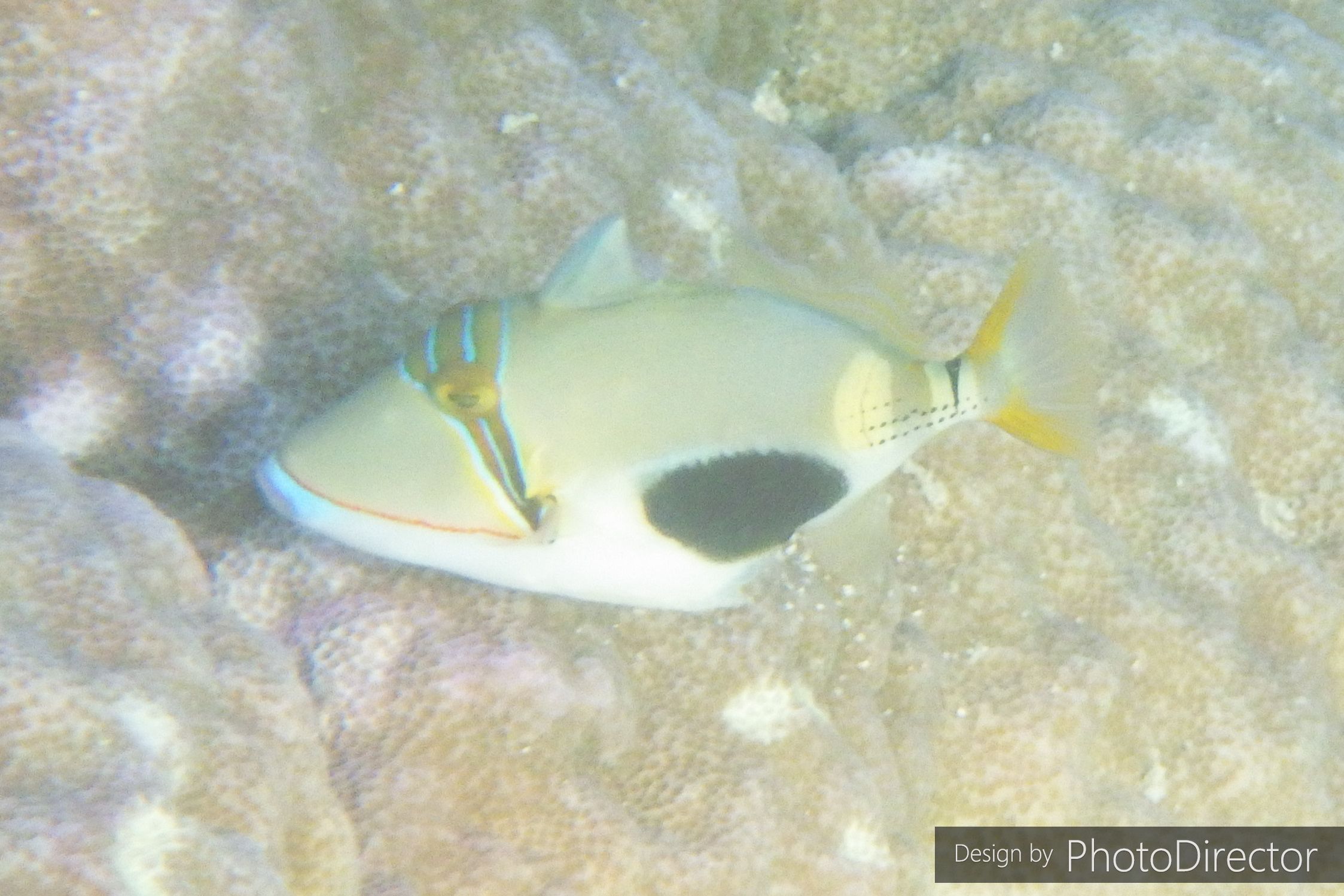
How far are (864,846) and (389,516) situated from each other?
1.39 metres

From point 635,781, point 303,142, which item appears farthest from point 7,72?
point 635,781

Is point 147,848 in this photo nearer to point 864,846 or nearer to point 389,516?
point 389,516

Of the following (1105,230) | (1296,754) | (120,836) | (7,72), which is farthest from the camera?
(1105,230)

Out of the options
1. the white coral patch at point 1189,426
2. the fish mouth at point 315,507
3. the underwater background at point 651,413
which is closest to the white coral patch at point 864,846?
the underwater background at point 651,413

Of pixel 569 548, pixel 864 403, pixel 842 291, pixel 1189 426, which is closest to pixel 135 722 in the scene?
pixel 569 548

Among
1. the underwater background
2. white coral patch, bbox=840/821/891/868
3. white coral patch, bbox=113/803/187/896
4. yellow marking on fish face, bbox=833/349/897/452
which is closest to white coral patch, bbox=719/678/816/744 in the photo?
the underwater background

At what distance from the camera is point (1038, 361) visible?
1.76 metres

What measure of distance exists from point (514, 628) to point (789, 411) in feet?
2.32

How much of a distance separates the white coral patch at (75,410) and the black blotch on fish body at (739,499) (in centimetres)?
111

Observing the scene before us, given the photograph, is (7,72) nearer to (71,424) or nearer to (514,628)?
(71,424)

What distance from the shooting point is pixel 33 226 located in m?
1.94

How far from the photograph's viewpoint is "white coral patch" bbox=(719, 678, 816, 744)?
2.26m

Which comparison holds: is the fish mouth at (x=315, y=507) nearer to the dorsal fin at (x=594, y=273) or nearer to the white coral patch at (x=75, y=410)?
the dorsal fin at (x=594, y=273)

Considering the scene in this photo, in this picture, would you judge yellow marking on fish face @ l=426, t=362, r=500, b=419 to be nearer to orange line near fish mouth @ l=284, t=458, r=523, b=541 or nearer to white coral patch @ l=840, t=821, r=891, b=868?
orange line near fish mouth @ l=284, t=458, r=523, b=541
